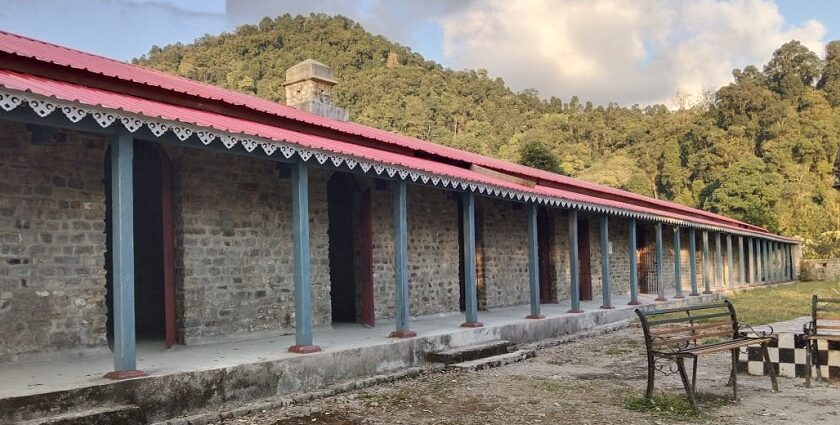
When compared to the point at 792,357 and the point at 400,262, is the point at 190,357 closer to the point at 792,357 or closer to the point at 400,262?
the point at 400,262

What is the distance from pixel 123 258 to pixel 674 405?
16.1 ft

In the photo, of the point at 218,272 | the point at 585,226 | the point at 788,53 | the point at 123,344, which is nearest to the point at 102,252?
the point at 218,272

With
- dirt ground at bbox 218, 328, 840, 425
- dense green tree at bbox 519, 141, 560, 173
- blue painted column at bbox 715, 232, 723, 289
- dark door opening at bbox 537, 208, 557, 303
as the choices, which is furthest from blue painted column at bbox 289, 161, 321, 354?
dense green tree at bbox 519, 141, 560, 173

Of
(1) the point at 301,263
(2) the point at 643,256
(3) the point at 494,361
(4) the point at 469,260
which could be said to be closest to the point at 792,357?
(3) the point at 494,361

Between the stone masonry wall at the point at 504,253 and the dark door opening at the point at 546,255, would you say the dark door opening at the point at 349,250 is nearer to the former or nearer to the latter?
the stone masonry wall at the point at 504,253

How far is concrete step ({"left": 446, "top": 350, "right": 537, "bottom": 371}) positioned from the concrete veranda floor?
655 millimetres

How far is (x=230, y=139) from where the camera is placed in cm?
612

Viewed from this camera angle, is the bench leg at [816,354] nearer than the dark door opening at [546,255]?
Yes

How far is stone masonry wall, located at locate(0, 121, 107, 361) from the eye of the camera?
21.4 ft

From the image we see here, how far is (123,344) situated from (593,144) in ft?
192

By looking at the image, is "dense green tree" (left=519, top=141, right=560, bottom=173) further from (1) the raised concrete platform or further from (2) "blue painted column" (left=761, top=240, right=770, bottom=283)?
(1) the raised concrete platform

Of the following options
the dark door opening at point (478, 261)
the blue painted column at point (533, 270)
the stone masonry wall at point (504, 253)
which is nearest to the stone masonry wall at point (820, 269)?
the stone masonry wall at point (504, 253)

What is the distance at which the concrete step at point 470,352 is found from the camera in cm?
834

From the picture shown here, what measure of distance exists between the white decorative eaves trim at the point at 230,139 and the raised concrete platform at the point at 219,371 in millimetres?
2009
